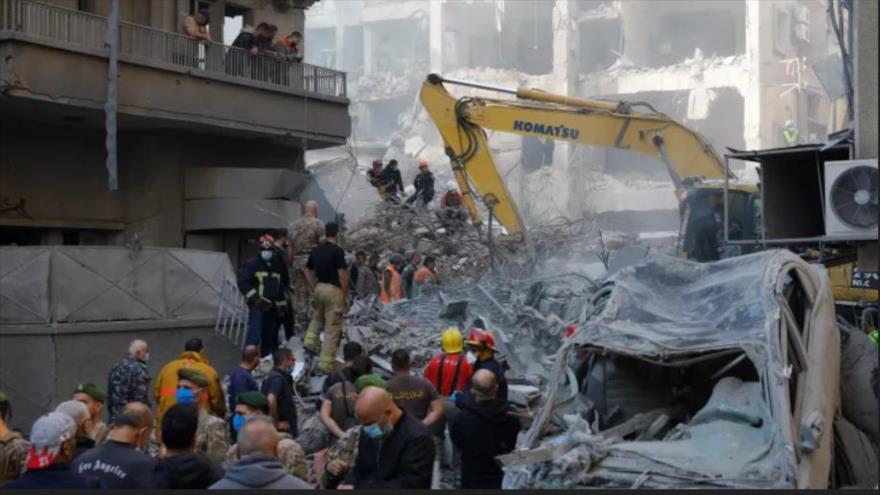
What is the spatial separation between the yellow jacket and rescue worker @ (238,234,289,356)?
3.50m

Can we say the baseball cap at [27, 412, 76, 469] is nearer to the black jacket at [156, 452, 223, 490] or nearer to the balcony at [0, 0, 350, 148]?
the black jacket at [156, 452, 223, 490]

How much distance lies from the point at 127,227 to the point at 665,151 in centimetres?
963

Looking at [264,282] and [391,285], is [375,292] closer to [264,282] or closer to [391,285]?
[391,285]

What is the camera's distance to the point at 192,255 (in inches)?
637

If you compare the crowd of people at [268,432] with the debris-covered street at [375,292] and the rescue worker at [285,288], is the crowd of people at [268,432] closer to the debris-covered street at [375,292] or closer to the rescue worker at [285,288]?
the debris-covered street at [375,292]

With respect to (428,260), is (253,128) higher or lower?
higher

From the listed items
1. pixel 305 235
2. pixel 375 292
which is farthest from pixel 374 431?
pixel 375 292

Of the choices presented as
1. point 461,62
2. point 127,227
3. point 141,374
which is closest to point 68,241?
point 127,227

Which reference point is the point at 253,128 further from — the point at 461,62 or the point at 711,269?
the point at 461,62

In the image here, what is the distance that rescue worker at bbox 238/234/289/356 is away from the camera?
13.9m

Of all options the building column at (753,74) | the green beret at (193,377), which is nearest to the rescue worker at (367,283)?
the green beret at (193,377)

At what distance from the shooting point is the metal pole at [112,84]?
18.3m

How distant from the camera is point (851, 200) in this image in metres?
10.6

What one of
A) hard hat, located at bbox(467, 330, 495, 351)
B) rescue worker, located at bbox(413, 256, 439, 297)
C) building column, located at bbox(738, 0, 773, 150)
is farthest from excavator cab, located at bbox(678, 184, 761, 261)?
building column, located at bbox(738, 0, 773, 150)
